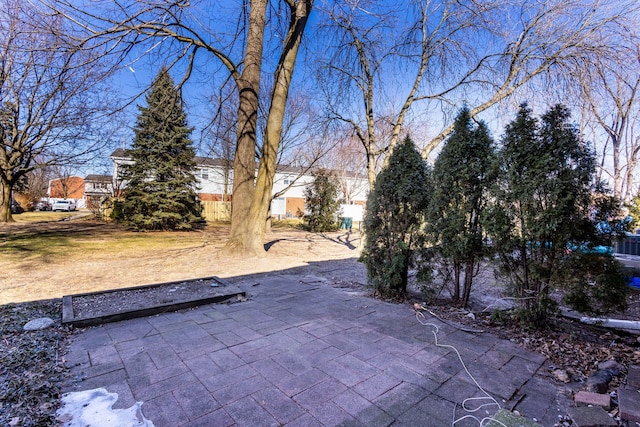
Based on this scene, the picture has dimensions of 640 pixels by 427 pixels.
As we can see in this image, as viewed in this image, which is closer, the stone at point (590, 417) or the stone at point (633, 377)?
the stone at point (590, 417)

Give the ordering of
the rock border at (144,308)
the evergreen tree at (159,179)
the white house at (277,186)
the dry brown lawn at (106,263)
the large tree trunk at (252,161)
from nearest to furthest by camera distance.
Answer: the rock border at (144,308) < the dry brown lawn at (106,263) < the large tree trunk at (252,161) < the evergreen tree at (159,179) < the white house at (277,186)

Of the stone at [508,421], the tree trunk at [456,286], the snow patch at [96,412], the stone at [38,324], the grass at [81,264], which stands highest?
the tree trunk at [456,286]

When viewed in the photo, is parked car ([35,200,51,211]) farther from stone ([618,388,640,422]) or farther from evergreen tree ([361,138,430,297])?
stone ([618,388,640,422])

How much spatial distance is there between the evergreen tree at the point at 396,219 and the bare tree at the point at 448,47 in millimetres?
2268

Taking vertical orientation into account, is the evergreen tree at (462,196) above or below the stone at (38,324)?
above

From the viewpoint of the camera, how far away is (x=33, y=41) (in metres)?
4.20

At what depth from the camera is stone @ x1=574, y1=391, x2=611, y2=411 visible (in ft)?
6.16

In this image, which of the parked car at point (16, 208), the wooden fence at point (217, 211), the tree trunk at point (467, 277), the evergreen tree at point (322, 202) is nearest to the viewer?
the tree trunk at point (467, 277)

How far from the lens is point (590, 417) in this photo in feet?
5.83

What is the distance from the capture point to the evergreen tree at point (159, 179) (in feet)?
49.7

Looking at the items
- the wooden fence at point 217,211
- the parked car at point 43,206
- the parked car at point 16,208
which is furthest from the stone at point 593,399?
the parked car at point 43,206

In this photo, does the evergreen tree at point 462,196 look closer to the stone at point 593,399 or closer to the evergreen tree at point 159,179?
the stone at point 593,399

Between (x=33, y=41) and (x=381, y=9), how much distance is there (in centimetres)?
597

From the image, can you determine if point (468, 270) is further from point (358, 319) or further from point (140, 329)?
point (140, 329)
